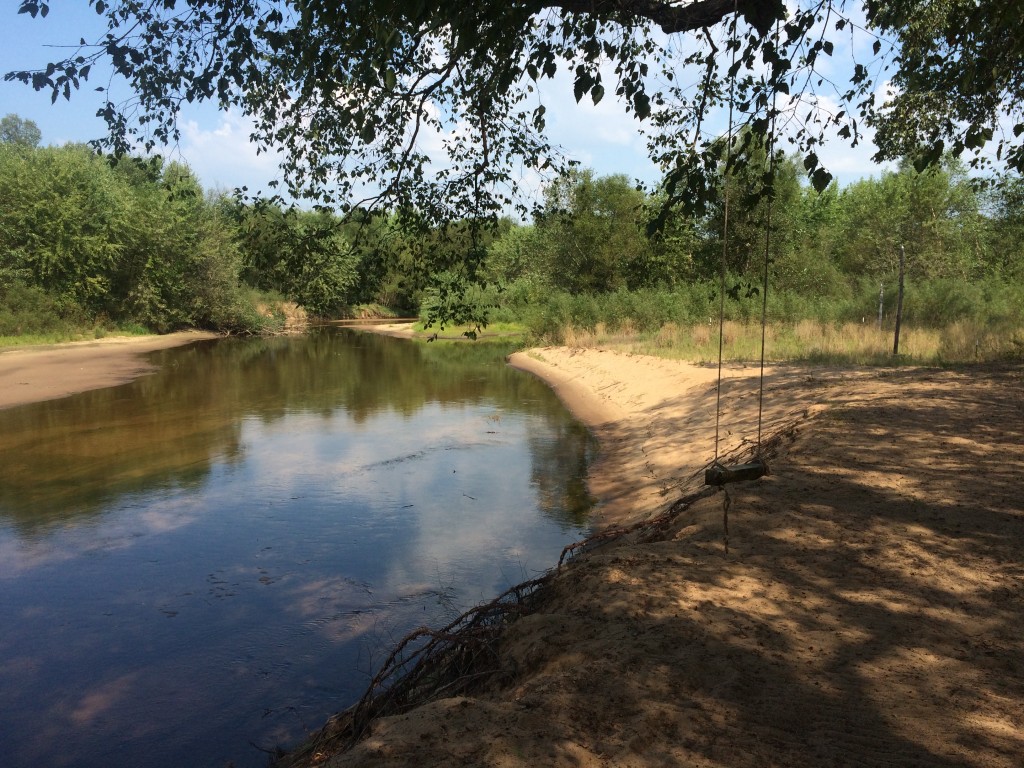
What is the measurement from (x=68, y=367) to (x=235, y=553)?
24.6 metres

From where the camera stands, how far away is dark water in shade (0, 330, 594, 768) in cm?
593

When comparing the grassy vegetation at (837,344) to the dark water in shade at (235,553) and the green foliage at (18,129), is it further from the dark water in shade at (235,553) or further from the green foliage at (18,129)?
the green foliage at (18,129)

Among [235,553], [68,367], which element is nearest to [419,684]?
[235,553]

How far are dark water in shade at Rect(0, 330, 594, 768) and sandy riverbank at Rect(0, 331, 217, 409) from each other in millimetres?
3036

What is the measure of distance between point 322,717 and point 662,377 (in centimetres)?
1500

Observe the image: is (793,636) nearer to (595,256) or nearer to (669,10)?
(669,10)

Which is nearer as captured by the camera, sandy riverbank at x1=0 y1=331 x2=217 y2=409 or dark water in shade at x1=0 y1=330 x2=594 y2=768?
dark water in shade at x1=0 y1=330 x2=594 y2=768

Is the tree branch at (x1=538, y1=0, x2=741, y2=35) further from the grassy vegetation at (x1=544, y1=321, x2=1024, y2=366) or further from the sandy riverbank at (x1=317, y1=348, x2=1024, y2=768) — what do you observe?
the grassy vegetation at (x1=544, y1=321, x2=1024, y2=366)

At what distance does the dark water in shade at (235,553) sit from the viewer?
19.5 ft

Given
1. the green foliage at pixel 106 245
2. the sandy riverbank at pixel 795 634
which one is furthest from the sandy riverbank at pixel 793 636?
the green foliage at pixel 106 245

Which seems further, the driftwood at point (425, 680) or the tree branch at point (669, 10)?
the tree branch at point (669, 10)

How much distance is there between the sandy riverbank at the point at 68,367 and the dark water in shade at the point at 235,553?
3.04 meters

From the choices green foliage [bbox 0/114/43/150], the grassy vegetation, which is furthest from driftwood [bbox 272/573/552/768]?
green foliage [bbox 0/114/43/150]

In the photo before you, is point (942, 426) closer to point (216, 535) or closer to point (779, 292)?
point (216, 535)
